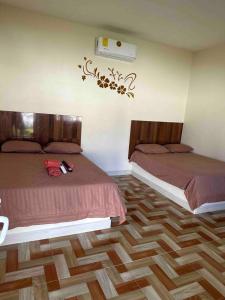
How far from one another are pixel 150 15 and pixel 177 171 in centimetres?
211

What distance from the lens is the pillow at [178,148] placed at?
412cm

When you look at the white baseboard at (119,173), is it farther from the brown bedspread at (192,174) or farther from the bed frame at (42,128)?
the bed frame at (42,128)

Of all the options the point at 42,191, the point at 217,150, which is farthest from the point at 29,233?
the point at 217,150

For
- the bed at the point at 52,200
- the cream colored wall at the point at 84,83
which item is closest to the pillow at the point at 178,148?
the cream colored wall at the point at 84,83

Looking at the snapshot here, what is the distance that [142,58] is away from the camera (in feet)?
12.8

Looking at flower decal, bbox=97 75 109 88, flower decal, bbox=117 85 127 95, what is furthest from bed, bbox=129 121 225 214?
flower decal, bbox=97 75 109 88

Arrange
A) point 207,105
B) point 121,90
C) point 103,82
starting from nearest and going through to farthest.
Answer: point 103,82
point 121,90
point 207,105

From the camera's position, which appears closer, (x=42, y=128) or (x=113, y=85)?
(x=42, y=128)

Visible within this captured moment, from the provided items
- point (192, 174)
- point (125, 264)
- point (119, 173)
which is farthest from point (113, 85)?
point (125, 264)

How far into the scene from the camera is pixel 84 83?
142 inches

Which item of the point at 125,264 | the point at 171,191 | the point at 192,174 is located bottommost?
the point at 125,264

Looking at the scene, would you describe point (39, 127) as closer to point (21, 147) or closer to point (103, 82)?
point (21, 147)

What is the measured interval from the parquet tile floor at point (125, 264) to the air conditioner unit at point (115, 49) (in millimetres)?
2530

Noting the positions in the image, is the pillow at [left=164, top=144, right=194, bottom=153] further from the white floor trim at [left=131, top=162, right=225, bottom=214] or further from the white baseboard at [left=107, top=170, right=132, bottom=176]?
the white baseboard at [left=107, top=170, right=132, bottom=176]
